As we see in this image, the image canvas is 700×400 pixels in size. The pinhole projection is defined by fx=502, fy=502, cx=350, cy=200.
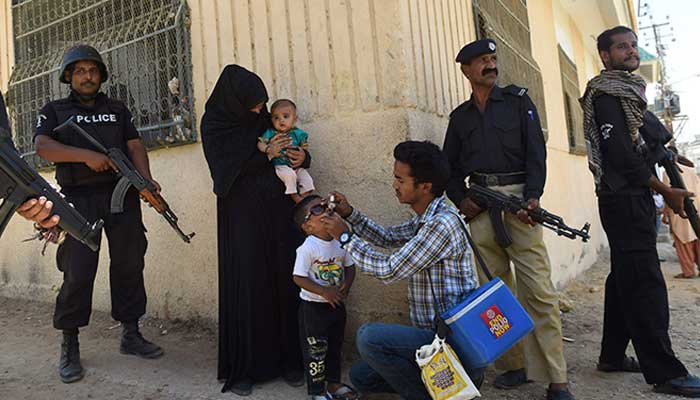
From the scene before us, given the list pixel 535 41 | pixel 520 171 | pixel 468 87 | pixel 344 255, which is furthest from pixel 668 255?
pixel 344 255

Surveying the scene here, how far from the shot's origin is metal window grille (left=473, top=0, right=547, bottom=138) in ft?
14.2

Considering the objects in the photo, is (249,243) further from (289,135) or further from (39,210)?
(39,210)

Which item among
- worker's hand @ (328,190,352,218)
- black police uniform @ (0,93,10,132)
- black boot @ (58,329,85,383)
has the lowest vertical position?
black boot @ (58,329,85,383)

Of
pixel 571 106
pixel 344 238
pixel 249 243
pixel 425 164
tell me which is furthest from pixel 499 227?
pixel 571 106

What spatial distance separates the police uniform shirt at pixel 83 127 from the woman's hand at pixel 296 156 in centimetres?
121

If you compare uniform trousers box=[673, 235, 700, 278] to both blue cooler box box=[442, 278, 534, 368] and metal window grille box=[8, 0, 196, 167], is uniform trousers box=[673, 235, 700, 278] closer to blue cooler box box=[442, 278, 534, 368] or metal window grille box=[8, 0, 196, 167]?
blue cooler box box=[442, 278, 534, 368]

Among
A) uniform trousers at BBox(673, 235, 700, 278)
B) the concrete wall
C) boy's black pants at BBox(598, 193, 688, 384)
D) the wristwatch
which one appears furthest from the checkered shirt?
uniform trousers at BBox(673, 235, 700, 278)

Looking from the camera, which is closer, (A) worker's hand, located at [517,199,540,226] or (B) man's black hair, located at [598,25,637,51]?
(A) worker's hand, located at [517,199,540,226]

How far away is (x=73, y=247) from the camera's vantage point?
2.99 meters

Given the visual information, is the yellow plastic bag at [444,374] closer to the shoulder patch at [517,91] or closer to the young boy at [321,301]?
the young boy at [321,301]

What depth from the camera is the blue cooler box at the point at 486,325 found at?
6.44 ft

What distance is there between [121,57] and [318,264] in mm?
2961

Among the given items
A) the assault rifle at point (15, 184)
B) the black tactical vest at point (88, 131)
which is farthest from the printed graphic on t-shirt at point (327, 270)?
the black tactical vest at point (88, 131)

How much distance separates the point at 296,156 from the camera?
2807 mm
